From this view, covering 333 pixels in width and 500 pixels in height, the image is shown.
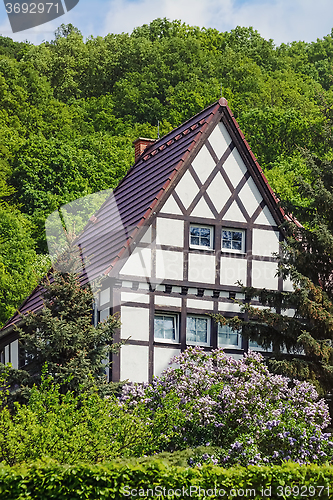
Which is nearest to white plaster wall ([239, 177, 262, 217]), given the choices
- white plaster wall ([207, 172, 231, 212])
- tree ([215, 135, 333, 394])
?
white plaster wall ([207, 172, 231, 212])

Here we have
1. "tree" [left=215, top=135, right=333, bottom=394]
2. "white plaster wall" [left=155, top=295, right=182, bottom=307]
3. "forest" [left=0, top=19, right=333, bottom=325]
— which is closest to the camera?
"tree" [left=215, top=135, right=333, bottom=394]

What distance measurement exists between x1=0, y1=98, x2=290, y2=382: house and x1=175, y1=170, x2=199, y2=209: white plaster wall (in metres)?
0.03

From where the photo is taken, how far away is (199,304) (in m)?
22.4

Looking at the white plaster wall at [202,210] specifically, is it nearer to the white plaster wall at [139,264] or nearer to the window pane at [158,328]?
the white plaster wall at [139,264]

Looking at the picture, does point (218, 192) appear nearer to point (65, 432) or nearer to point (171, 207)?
point (171, 207)

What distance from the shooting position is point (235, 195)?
76.9 feet

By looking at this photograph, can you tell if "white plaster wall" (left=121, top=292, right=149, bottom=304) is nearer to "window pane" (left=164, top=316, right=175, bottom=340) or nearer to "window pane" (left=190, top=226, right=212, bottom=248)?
"window pane" (left=164, top=316, right=175, bottom=340)

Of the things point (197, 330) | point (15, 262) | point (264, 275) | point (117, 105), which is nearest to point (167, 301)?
point (197, 330)

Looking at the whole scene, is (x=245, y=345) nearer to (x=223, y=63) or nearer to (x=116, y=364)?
(x=116, y=364)

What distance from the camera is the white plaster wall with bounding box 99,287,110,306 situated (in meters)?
21.6

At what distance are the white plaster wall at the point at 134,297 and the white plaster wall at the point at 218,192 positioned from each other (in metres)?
3.45

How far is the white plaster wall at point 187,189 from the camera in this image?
22.8 m

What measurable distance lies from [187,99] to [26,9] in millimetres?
41528

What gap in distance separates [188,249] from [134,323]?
2.66 meters
